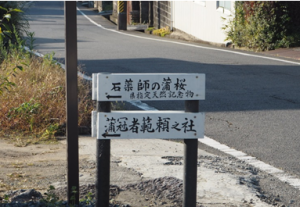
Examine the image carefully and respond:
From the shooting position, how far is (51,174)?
5.11m

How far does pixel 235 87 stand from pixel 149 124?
21.5ft

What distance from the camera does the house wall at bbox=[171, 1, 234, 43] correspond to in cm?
2025

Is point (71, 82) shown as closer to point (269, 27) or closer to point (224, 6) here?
point (269, 27)

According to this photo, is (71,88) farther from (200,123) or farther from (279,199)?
(279,199)

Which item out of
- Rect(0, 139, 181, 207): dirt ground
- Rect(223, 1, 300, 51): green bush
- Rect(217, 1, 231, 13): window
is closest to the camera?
Rect(0, 139, 181, 207): dirt ground

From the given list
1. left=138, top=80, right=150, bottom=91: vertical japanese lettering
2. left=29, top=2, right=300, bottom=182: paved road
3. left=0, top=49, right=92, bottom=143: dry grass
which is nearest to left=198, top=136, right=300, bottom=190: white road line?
left=29, top=2, right=300, bottom=182: paved road

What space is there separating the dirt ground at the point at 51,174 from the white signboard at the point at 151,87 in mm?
1090

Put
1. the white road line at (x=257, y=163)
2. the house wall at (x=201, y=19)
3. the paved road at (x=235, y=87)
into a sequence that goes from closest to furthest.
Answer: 1. the white road line at (x=257, y=163)
2. the paved road at (x=235, y=87)
3. the house wall at (x=201, y=19)

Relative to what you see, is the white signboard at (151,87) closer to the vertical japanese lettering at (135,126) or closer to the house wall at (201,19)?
the vertical japanese lettering at (135,126)

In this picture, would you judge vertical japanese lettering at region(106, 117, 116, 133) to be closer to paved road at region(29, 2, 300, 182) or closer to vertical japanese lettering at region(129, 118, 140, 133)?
vertical japanese lettering at region(129, 118, 140, 133)

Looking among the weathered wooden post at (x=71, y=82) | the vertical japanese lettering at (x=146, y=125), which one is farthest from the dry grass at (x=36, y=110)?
the vertical japanese lettering at (x=146, y=125)

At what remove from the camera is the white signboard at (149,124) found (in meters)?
3.62

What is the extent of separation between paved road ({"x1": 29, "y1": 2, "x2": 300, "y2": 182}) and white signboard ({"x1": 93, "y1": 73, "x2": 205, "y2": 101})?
7.20 ft

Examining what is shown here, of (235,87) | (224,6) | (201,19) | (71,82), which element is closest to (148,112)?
(71,82)
